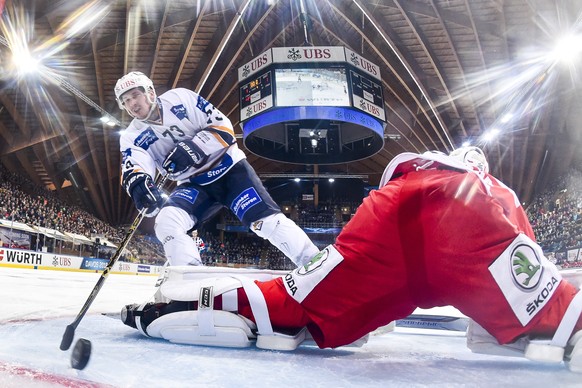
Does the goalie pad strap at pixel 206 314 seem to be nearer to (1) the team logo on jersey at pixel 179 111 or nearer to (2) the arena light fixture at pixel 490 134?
(1) the team logo on jersey at pixel 179 111

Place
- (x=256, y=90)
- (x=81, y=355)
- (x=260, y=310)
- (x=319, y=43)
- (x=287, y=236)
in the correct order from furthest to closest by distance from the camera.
Answer: (x=319, y=43) → (x=256, y=90) → (x=287, y=236) → (x=260, y=310) → (x=81, y=355)

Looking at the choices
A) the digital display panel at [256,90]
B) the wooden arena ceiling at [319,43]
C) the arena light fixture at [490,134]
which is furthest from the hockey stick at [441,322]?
the arena light fixture at [490,134]

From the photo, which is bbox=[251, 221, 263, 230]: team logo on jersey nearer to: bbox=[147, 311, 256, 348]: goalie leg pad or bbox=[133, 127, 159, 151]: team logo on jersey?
bbox=[133, 127, 159, 151]: team logo on jersey

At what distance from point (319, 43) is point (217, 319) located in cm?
1392

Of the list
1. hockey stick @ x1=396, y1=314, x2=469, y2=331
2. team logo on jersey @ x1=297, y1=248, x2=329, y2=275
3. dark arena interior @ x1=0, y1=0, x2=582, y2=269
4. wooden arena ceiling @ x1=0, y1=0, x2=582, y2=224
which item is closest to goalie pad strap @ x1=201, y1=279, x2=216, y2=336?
team logo on jersey @ x1=297, y1=248, x2=329, y2=275

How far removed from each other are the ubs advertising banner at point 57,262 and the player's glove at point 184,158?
7.23 metres

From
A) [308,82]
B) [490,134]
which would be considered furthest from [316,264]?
[490,134]

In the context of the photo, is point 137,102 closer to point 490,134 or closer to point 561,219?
point 561,219

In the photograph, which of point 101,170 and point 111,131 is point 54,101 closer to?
point 111,131

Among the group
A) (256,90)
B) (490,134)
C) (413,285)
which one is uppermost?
(490,134)

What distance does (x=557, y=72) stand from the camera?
1227cm

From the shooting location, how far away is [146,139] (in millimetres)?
2242

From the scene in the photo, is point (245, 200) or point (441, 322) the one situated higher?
point (245, 200)

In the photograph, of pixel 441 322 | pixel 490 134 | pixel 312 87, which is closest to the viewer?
pixel 441 322
